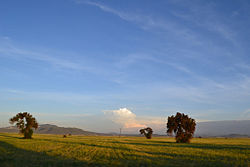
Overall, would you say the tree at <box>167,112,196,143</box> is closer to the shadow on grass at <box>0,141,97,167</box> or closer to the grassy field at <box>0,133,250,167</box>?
the grassy field at <box>0,133,250,167</box>

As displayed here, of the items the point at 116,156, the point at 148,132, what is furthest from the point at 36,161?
the point at 148,132

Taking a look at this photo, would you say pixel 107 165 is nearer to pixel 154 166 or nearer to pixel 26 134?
pixel 154 166

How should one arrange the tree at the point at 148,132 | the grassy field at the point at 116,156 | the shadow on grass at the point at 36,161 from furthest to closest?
1. the tree at the point at 148,132
2. the grassy field at the point at 116,156
3. the shadow on grass at the point at 36,161

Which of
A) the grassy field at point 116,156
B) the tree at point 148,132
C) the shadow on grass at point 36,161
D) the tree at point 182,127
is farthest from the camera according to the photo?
the tree at point 148,132

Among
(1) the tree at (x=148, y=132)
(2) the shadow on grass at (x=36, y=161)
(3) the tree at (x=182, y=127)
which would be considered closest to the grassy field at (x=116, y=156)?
(2) the shadow on grass at (x=36, y=161)

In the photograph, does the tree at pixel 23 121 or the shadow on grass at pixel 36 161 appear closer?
the shadow on grass at pixel 36 161

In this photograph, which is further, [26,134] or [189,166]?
[26,134]

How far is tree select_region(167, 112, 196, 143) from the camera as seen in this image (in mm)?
73375

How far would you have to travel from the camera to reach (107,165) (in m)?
21.2

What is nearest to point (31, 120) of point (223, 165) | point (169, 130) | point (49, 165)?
point (169, 130)

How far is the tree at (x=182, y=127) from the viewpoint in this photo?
241 ft

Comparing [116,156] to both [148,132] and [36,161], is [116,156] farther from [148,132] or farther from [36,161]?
[148,132]

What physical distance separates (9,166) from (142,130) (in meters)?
125

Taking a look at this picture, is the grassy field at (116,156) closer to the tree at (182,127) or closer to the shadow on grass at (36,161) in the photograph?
the shadow on grass at (36,161)
